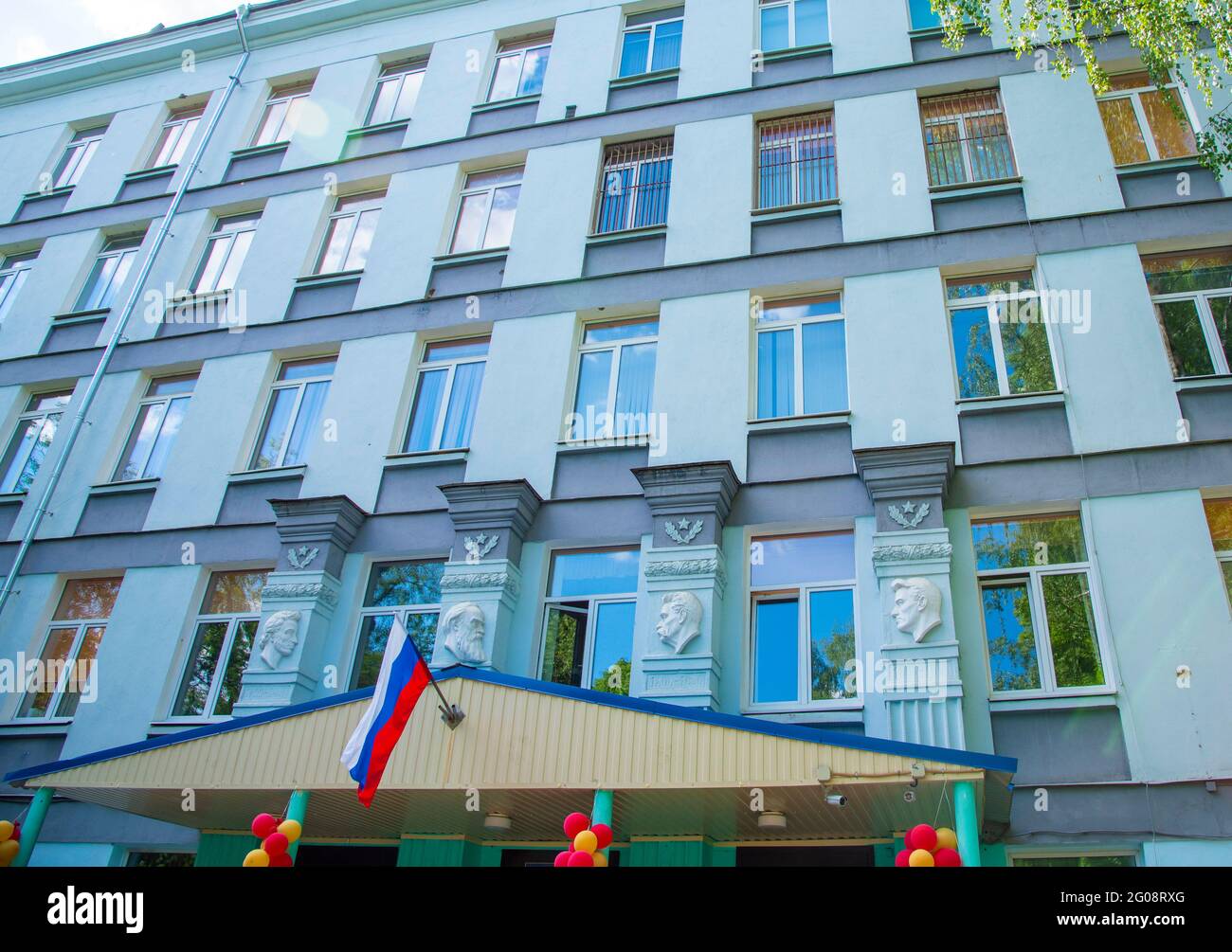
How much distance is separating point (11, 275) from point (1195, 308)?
64.0 ft

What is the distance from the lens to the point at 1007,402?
1055cm

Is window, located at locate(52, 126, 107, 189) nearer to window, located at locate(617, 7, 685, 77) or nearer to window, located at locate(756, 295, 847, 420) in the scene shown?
window, located at locate(617, 7, 685, 77)

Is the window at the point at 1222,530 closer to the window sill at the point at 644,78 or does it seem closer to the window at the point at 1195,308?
the window at the point at 1195,308

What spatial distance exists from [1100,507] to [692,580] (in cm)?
430

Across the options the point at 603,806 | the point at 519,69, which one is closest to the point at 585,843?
the point at 603,806

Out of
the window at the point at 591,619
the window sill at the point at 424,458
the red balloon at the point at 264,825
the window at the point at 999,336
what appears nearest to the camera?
the red balloon at the point at 264,825

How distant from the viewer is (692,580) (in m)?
10.3

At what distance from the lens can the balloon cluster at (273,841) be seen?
726 centimetres

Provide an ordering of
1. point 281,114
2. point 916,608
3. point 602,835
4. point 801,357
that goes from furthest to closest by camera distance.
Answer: point 281,114 → point 801,357 → point 916,608 → point 602,835

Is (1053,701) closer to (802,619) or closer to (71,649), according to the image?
(802,619)

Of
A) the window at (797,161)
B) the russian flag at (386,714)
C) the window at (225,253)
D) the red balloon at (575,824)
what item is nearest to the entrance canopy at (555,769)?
the russian flag at (386,714)

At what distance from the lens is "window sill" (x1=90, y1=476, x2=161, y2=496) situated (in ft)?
44.9

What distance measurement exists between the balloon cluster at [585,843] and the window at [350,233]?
10.2 m
